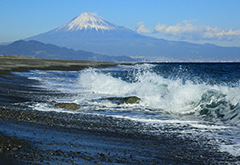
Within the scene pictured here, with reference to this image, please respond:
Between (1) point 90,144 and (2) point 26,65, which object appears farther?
(2) point 26,65

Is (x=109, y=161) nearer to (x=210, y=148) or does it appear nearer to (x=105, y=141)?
(x=105, y=141)

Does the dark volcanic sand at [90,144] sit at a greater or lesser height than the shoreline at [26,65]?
lesser

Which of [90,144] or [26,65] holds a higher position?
[26,65]

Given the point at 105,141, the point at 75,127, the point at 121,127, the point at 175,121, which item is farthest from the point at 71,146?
the point at 175,121

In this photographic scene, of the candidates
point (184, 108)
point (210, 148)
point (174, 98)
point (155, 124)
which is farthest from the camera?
point (174, 98)

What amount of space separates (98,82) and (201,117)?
1439cm

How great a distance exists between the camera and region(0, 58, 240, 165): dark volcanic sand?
5895 millimetres

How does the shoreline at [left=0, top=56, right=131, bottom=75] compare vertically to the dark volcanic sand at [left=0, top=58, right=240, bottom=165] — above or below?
above

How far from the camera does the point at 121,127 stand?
358 inches

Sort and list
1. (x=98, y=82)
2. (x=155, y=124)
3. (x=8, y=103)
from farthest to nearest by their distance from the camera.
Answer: (x=98, y=82) → (x=8, y=103) → (x=155, y=124)

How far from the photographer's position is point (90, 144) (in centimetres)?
704

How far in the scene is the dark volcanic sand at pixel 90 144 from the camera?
5895mm

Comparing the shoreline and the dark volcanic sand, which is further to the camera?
the shoreline

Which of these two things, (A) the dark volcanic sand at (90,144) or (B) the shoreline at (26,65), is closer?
(A) the dark volcanic sand at (90,144)
